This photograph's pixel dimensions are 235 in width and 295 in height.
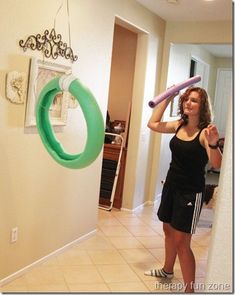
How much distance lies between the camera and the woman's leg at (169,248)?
2.67 m

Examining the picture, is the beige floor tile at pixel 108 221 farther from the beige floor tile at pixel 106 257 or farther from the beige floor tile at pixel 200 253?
the beige floor tile at pixel 200 253

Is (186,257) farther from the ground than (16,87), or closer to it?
closer to it

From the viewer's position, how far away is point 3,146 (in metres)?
2.34

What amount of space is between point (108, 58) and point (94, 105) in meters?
2.13

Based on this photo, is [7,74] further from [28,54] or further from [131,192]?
[131,192]

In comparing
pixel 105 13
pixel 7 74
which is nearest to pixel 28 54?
pixel 7 74

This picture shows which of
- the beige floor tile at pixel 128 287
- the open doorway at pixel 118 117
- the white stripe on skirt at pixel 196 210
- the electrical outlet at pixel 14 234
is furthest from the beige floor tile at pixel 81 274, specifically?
the open doorway at pixel 118 117

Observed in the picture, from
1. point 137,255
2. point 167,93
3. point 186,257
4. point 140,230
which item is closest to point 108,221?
point 140,230

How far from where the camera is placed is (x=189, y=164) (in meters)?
2.32

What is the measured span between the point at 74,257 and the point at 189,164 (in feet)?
4.56

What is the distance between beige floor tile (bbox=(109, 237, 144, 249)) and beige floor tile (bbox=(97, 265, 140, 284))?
424 mm

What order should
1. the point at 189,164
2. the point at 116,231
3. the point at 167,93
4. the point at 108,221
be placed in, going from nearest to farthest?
the point at 167,93
the point at 189,164
the point at 116,231
the point at 108,221

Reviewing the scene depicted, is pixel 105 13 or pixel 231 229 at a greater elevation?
pixel 105 13

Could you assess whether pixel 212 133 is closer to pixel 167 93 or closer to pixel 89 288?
pixel 167 93
